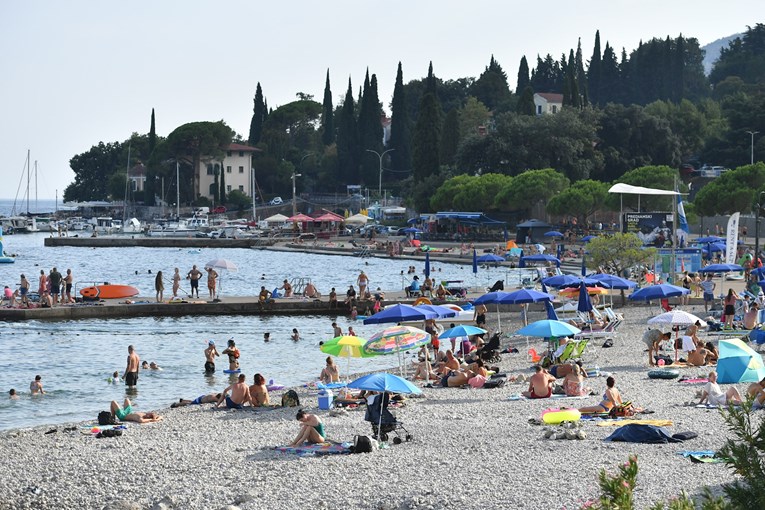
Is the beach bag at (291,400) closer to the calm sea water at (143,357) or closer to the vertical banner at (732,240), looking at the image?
the calm sea water at (143,357)

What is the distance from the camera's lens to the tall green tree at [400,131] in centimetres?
11038

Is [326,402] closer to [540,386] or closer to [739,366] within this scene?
[540,386]

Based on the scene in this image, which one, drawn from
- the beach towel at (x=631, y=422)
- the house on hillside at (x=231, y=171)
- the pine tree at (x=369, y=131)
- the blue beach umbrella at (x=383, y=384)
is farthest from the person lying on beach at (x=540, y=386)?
the house on hillside at (x=231, y=171)

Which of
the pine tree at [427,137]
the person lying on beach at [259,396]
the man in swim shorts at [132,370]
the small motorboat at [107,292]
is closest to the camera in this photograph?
the person lying on beach at [259,396]

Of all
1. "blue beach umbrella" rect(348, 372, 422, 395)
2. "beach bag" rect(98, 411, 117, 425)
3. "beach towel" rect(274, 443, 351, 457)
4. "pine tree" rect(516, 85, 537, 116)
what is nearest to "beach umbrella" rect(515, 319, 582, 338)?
"blue beach umbrella" rect(348, 372, 422, 395)

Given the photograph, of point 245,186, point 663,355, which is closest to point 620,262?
point 663,355

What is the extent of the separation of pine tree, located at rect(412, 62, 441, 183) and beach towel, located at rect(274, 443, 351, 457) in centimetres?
7764

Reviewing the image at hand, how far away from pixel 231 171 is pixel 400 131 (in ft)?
76.0

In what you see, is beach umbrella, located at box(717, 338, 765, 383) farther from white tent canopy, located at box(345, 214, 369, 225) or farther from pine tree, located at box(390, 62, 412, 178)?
pine tree, located at box(390, 62, 412, 178)

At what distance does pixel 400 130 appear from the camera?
115m

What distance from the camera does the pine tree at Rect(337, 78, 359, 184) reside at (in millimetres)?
115188

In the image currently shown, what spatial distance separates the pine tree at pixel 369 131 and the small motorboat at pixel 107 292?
75.5m

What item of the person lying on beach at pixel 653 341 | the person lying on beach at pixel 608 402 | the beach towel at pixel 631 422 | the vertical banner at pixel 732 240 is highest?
the vertical banner at pixel 732 240

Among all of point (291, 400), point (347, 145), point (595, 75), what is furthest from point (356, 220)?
point (291, 400)
